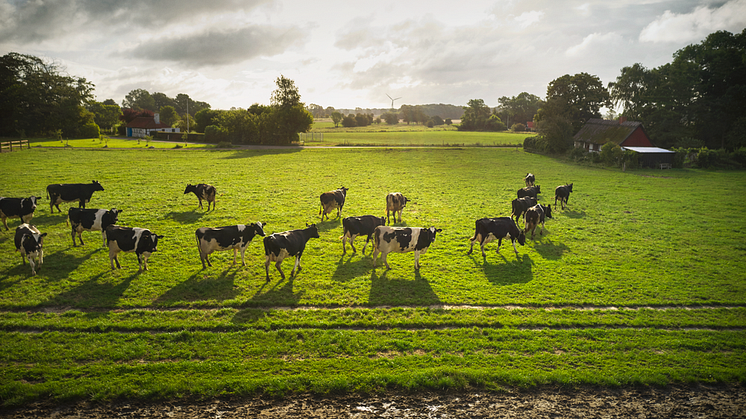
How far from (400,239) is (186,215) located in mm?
13206

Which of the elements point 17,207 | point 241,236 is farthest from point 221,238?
point 17,207

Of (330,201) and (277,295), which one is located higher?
(330,201)

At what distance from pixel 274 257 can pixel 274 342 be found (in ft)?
12.8

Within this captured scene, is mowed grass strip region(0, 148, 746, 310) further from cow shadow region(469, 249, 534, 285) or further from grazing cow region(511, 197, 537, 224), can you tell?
grazing cow region(511, 197, 537, 224)

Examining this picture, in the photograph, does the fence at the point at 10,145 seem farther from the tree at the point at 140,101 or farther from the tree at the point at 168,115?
the tree at the point at 140,101

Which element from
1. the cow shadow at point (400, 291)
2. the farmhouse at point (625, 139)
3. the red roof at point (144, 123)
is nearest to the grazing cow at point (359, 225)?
the cow shadow at point (400, 291)

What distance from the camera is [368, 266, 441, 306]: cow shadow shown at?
11169 mm

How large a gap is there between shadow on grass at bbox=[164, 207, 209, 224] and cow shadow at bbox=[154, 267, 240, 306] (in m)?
7.39

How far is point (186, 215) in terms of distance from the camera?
65.8 feet

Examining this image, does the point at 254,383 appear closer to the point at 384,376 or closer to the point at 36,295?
the point at 384,376

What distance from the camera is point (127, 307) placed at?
34.6 feet

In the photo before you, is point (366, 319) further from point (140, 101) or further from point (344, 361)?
point (140, 101)

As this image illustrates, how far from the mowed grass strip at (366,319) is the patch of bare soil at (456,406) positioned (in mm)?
2425

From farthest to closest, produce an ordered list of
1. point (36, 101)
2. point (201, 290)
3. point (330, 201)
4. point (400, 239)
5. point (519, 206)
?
point (36, 101), point (330, 201), point (519, 206), point (400, 239), point (201, 290)
